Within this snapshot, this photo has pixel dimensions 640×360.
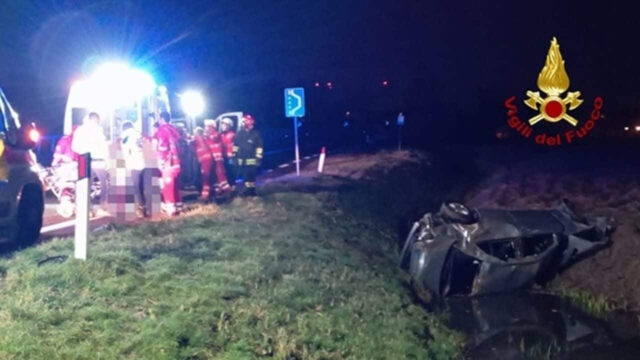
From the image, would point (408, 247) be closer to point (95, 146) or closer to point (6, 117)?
point (95, 146)

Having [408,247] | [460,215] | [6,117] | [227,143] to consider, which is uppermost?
[6,117]

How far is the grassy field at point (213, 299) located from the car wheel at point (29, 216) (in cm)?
52

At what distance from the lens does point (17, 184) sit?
24.6 feet

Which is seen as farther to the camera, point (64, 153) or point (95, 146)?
point (64, 153)

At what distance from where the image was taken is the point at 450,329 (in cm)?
807

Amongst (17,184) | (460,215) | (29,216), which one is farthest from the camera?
(460,215)

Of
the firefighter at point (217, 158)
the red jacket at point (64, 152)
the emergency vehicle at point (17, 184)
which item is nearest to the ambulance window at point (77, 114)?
the red jacket at point (64, 152)

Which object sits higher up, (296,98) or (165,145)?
(296,98)

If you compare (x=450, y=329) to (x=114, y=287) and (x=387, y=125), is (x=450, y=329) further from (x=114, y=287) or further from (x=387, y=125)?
(x=387, y=125)

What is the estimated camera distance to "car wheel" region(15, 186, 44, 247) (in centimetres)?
785

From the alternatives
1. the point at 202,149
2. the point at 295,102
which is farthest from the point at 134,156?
the point at 295,102

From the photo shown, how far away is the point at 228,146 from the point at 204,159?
3.27 ft

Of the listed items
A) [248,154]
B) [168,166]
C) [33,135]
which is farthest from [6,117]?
[248,154]

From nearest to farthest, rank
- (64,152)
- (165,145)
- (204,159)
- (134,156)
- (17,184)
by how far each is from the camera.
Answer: (17,184)
(134,156)
(165,145)
(64,152)
(204,159)
